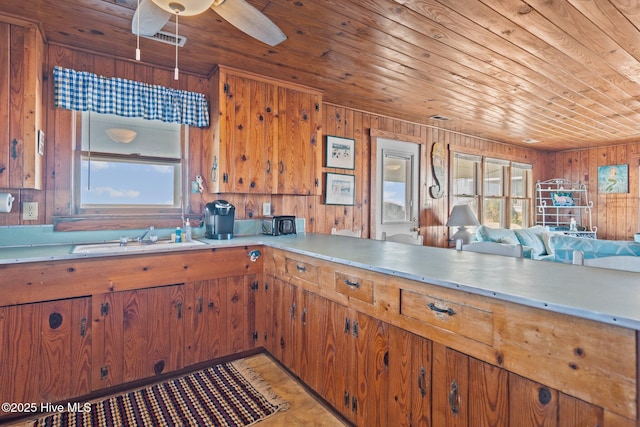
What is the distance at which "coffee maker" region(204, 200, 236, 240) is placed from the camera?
2.62 metres

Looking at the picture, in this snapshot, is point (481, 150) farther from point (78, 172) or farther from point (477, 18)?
point (78, 172)

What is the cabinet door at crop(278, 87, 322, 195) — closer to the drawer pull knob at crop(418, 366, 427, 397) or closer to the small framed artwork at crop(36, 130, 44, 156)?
the small framed artwork at crop(36, 130, 44, 156)

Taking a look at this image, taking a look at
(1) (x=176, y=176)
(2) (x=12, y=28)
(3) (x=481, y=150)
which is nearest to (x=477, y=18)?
(1) (x=176, y=176)

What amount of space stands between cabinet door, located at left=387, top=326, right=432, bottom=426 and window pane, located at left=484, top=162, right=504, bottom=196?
4538 mm

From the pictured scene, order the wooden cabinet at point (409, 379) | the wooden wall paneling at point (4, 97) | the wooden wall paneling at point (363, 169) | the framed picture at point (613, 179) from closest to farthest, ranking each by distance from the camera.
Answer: the wooden cabinet at point (409, 379), the wooden wall paneling at point (4, 97), the wooden wall paneling at point (363, 169), the framed picture at point (613, 179)

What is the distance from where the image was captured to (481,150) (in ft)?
16.9

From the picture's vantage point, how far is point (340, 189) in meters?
3.67

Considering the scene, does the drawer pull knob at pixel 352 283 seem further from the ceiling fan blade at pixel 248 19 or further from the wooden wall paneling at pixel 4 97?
the wooden wall paneling at pixel 4 97

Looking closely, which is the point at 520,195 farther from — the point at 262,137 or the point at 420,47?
the point at 262,137

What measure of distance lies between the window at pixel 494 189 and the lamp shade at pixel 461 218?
0.45m

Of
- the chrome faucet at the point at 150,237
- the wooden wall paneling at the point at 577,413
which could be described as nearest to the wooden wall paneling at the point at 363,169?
the chrome faucet at the point at 150,237

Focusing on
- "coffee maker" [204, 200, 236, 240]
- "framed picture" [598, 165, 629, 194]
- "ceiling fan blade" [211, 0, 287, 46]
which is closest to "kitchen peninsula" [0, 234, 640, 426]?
"coffee maker" [204, 200, 236, 240]

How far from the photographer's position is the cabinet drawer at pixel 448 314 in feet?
3.66

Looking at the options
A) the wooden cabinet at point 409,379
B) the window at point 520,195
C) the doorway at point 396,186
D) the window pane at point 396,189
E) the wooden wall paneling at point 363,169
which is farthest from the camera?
the window at point 520,195
